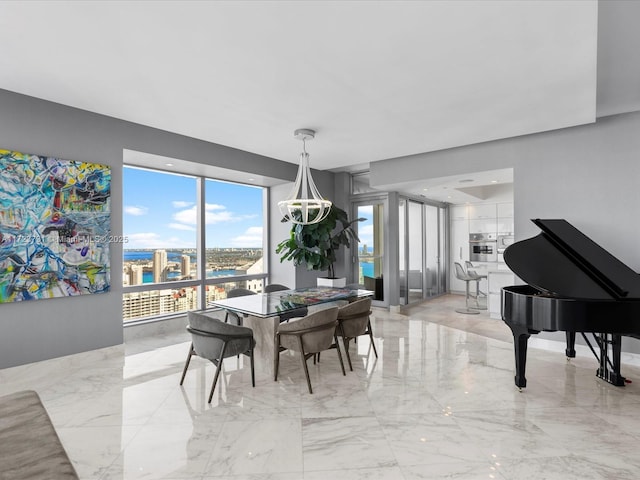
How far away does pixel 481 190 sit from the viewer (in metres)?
8.38

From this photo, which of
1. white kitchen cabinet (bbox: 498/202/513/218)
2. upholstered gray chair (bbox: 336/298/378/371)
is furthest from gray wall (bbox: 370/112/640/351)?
white kitchen cabinet (bbox: 498/202/513/218)

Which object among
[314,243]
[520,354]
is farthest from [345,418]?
[314,243]

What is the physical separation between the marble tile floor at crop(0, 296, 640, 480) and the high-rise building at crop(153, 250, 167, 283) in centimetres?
129

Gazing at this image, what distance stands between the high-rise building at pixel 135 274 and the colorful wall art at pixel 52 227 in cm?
100

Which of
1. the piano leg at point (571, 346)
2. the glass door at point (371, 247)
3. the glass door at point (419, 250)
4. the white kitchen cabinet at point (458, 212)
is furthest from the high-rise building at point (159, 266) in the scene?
the white kitchen cabinet at point (458, 212)

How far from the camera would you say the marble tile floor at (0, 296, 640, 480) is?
216 centimetres

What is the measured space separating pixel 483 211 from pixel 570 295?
6.12 metres

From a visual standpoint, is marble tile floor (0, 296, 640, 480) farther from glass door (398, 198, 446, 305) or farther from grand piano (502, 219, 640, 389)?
glass door (398, 198, 446, 305)

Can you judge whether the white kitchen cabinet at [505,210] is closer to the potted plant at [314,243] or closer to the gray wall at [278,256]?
the potted plant at [314,243]

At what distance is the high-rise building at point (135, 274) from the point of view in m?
5.07

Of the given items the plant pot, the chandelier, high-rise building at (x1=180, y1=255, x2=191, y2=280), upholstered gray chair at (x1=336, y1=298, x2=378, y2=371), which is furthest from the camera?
the plant pot

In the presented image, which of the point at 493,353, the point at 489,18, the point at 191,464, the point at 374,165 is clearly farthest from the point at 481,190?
the point at 191,464

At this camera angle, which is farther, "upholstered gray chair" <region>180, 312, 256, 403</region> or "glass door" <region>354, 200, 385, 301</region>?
"glass door" <region>354, 200, 385, 301</region>

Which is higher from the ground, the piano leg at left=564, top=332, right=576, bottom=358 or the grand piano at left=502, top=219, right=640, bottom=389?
the grand piano at left=502, top=219, right=640, bottom=389
